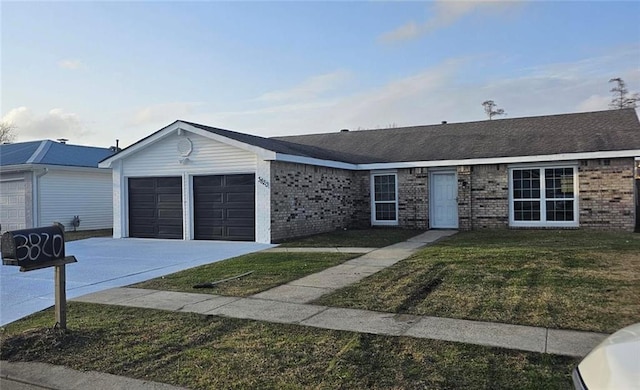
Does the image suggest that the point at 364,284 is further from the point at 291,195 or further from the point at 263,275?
the point at 291,195

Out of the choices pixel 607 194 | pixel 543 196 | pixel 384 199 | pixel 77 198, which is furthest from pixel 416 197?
pixel 77 198

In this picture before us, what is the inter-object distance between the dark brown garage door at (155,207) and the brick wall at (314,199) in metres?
3.78

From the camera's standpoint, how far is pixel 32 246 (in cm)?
513

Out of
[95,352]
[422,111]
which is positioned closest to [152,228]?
[95,352]

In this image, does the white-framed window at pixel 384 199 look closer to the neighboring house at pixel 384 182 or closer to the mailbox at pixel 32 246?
the neighboring house at pixel 384 182

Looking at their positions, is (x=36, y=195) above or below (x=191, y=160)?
below

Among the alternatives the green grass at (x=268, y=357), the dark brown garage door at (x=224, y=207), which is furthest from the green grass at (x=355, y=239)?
the green grass at (x=268, y=357)

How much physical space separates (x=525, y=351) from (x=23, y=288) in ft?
26.5

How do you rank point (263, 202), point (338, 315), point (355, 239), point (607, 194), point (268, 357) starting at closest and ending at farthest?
point (268, 357) < point (338, 315) < point (263, 202) < point (355, 239) < point (607, 194)

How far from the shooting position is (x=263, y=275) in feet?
28.6

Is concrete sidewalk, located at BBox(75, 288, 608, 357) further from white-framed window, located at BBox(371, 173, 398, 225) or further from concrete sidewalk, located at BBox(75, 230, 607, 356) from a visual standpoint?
white-framed window, located at BBox(371, 173, 398, 225)

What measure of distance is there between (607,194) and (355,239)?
8.09 meters

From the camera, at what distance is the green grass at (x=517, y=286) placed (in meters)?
5.56

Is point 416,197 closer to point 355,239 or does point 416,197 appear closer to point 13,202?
point 355,239
